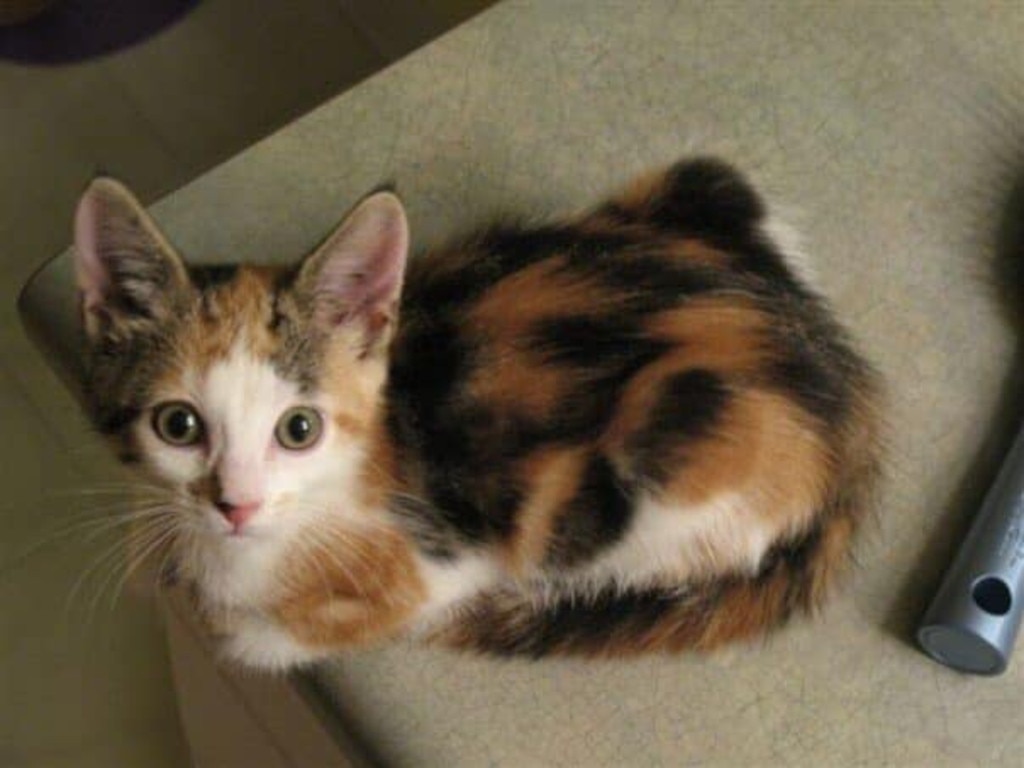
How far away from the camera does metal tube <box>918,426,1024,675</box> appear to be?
67cm

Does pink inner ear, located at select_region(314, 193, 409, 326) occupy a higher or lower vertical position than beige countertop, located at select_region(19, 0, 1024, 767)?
higher

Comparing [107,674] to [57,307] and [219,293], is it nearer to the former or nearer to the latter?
[57,307]

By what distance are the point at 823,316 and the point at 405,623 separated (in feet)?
0.93

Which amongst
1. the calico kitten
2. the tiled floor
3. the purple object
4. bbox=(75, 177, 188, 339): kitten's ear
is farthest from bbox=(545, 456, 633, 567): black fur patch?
the purple object

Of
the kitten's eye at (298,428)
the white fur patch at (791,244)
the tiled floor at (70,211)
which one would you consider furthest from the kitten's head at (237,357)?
the tiled floor at (70,211)

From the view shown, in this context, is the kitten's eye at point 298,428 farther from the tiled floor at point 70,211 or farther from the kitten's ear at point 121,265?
the tiled floor at point 70,211

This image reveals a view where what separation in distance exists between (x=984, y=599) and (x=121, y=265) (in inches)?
18.3

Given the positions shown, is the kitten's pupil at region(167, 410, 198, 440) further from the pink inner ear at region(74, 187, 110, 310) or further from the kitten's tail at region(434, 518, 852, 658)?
the kitten's tail at region(434, 518, 852, 658)

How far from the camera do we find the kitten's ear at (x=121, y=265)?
58cm

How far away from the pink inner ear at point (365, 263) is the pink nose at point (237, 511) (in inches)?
3.8

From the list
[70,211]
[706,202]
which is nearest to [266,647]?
[706,202]

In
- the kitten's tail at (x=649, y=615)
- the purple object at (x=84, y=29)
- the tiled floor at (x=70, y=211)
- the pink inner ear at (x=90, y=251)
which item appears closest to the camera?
the pink inner ear at (x=90, y=251)

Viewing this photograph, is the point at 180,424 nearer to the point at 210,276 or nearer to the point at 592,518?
the point at 210,276

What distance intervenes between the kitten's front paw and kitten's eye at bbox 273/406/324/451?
12cm
